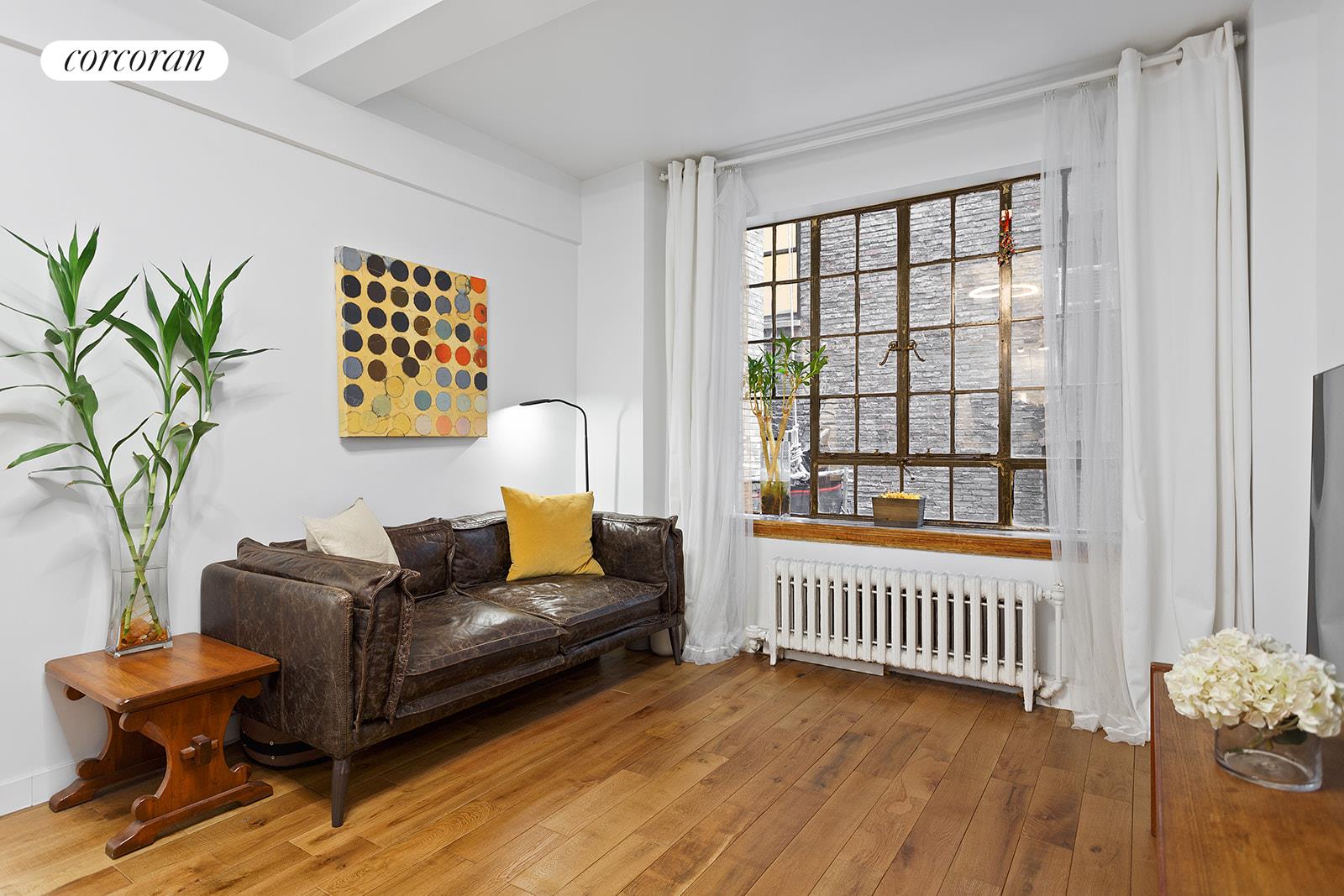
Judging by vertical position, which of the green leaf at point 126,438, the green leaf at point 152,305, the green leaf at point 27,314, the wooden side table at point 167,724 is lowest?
the wooden side table at point 167,724

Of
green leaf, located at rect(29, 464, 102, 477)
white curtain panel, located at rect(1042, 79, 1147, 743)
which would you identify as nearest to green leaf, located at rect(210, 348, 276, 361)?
green leaf, located at rect(29, 464, 102, 477)

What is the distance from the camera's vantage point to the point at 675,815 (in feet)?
7.57

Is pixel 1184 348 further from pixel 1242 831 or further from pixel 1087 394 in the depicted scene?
pixel 1242 831

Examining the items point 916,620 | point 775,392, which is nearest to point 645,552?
point 775,392

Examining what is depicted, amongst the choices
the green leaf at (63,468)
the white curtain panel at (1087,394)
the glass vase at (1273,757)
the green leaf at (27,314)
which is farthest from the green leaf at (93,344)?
the white curtain panel at (1087,394)

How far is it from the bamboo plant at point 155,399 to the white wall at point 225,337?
0.06m

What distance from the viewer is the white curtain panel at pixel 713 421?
12.9 feet

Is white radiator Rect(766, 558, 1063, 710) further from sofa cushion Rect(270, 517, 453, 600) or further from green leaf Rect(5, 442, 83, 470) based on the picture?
green leaf Rect(5, 442, 83, 470)

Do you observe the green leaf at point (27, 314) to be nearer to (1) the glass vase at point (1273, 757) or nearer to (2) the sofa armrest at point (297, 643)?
(2) the sofa armrest at point (297, 643)

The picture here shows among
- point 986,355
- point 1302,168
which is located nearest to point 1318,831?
point 1302,168

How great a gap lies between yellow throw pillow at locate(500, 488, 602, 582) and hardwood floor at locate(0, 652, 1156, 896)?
27.1 inches

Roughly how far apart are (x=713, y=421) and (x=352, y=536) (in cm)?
190

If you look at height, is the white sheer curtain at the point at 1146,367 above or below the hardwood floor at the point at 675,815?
above

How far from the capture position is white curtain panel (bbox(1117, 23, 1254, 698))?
107 inches
